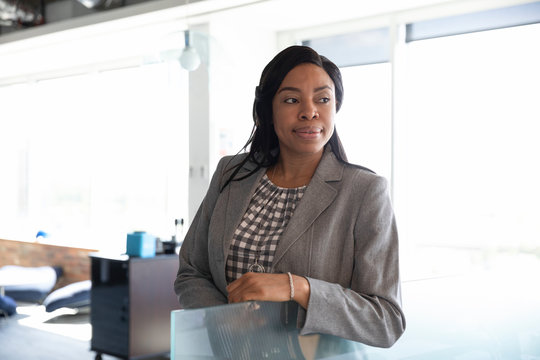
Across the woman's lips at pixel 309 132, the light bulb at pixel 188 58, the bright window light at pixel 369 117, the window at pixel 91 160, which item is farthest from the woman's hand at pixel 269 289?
the window at pixel 91 160

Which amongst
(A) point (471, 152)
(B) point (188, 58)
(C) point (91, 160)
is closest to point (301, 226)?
(B) point (188, 58)

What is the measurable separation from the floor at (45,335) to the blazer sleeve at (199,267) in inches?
143

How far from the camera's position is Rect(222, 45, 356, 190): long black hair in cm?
145

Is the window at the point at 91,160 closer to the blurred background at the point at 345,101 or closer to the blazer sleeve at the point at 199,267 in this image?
the blurred background at the point at 345,101

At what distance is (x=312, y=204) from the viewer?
1.41m

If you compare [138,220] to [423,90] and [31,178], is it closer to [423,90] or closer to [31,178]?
[31,178]

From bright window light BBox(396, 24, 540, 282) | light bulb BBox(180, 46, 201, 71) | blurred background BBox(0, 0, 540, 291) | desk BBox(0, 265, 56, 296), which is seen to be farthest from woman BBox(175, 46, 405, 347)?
desk BBox(0, 265, 56, 296)

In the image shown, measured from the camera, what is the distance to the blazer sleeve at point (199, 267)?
1.48 metres

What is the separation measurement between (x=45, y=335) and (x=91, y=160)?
2753 millimetres

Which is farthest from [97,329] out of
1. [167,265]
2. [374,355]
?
[374,355]

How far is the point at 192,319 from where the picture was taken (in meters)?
1.11

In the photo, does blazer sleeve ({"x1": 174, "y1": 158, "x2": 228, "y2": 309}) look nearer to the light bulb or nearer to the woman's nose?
the woman's nose

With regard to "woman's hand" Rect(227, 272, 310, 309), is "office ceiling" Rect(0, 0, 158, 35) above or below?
above

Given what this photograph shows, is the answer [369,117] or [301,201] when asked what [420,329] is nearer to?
[301,201]
